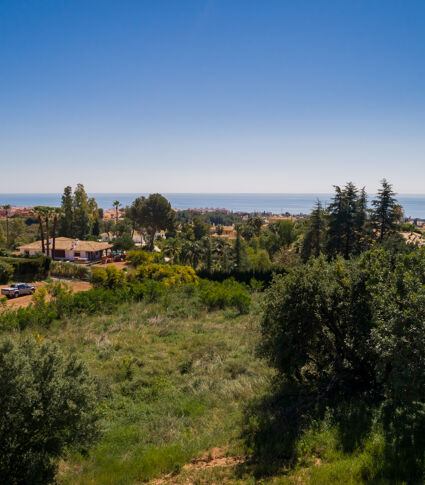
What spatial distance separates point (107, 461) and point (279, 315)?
17.6ft

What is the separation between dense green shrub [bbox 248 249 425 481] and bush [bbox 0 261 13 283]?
2993 cm

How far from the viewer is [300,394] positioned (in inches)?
356

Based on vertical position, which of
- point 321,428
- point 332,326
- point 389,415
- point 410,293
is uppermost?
point 410,293

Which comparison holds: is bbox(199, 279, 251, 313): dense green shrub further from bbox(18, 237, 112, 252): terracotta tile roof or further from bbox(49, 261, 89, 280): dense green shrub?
bbox(18, 237, 112, 252): terracotta tile roof

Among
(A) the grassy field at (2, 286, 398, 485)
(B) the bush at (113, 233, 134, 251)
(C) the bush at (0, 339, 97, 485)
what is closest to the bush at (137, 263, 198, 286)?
(A) the grassy field at (2, 286, 398, 485)

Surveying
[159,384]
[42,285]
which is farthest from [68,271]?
[159,384]

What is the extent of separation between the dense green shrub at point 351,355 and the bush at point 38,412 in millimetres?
3938

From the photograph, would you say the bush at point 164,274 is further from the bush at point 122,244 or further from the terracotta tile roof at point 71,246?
the bush at point 122,244

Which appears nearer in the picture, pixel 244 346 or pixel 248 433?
pixel 248 433

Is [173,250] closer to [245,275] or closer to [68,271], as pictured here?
[245,275]

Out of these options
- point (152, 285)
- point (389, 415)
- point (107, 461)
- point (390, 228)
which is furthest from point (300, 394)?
point (390, 228)

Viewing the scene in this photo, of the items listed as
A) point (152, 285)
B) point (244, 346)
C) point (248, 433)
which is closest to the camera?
point (248, 433)

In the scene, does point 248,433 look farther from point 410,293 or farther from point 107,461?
point 410,293

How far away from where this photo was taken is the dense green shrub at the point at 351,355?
5.66 m
